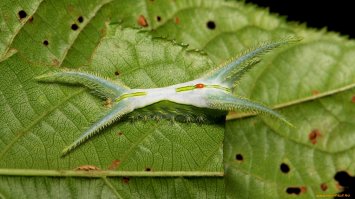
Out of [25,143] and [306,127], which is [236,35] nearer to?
[306,127]

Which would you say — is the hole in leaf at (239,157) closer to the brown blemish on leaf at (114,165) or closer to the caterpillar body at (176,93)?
the caterpillar body at (176,93)

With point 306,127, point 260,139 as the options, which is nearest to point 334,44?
point 306,127

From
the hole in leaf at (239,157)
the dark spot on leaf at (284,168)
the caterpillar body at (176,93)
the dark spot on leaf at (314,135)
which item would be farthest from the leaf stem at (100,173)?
the dark spot on leaf at (314,135)

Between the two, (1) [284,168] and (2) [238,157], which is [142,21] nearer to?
(2) [238,157]

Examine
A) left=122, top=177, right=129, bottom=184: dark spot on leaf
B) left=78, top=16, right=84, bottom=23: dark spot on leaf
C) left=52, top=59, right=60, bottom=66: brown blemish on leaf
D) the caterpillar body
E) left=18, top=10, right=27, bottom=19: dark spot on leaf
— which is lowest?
left=122, top=177, right=129, bottom=184: dark spot on leaf

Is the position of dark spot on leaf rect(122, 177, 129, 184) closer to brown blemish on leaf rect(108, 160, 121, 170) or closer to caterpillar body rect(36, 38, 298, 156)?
brown blemish on leaf rect(108, 160, 121, 170)

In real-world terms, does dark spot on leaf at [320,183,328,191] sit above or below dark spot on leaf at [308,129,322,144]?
below

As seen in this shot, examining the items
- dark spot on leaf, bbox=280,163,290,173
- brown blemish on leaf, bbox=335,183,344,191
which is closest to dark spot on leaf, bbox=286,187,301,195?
dark spot on leaf, bbox=280,163,290,173
